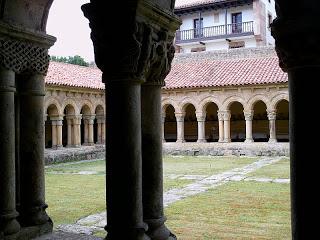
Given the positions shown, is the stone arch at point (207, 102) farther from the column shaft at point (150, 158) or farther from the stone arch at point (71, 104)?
the column shaft at point (150, 158)

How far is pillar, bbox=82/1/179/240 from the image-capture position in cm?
419

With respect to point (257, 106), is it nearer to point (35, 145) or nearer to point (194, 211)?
point (194, 211)

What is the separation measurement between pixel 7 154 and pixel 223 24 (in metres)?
38.8

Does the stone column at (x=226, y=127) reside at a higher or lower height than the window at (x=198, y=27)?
lower

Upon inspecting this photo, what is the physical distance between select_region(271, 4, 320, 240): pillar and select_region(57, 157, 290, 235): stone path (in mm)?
6161

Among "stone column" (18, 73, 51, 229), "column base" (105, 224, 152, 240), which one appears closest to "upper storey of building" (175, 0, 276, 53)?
"stone column" (18, 73, 51, 229)

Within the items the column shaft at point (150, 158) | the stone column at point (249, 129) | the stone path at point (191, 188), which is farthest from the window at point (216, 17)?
the column shaft at point (150, 158)

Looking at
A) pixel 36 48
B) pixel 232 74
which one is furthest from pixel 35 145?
pixel 232 74

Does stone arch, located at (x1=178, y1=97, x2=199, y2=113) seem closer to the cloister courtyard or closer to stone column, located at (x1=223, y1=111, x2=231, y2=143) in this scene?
stone column, located at (x1=223, y1=111, x2=231, y2=143)

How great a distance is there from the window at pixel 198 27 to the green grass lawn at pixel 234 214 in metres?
30.3

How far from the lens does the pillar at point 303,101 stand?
3.21m

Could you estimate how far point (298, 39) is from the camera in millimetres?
3252

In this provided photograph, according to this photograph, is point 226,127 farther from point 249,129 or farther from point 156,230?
point 156,230

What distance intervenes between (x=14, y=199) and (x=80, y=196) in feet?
26.5
